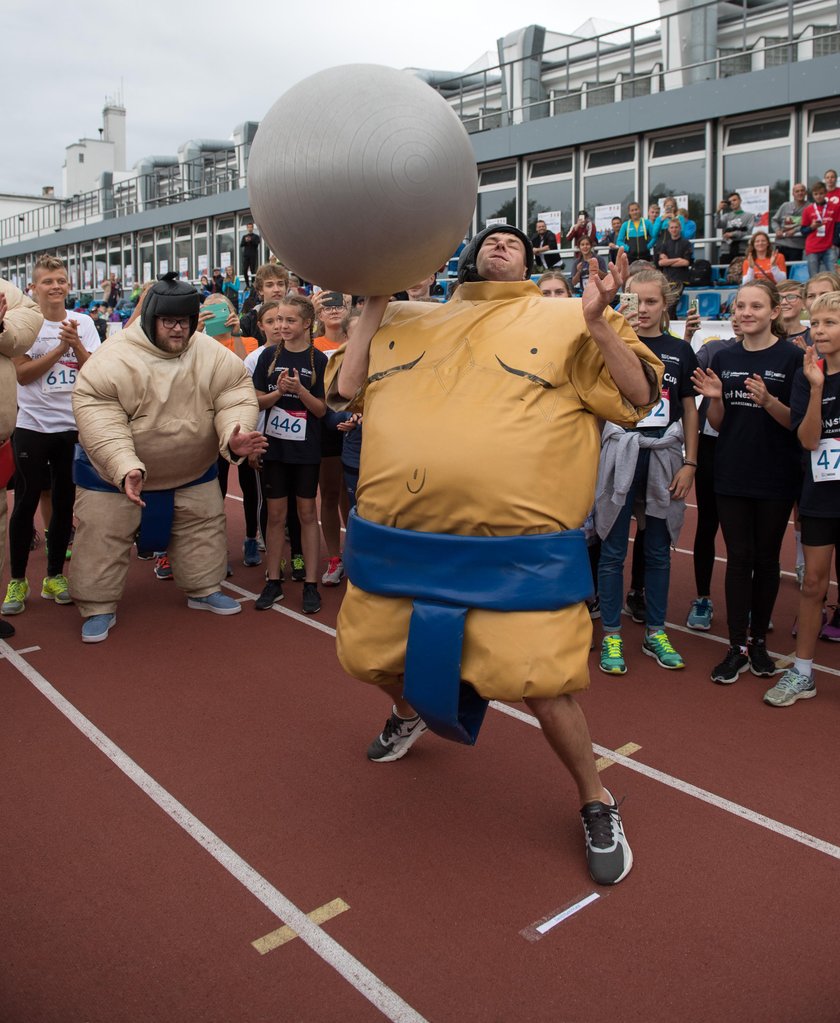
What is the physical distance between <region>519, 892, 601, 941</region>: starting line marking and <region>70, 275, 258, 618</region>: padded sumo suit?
324cm

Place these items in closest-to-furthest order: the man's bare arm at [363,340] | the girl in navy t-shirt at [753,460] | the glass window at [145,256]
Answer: the man's bare arm at [363,340] < the girl in navy t-shirt at [753,460] < the glass window at [145,256]

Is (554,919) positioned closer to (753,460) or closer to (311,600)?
(753,460)

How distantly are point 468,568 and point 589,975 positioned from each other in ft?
3.83

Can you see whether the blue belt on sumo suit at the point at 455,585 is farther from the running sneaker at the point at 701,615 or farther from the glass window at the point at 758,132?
the glass window at the point at 758,132

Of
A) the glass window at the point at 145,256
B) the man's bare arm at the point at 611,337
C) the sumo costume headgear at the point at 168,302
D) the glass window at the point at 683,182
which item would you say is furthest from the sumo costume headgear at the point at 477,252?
the glass window at the point at 145,256

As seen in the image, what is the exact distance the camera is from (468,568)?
109 inches

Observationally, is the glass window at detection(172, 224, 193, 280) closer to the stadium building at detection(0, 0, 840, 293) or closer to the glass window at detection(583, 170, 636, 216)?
the stadium building at detection(0, 0, 840, 293)

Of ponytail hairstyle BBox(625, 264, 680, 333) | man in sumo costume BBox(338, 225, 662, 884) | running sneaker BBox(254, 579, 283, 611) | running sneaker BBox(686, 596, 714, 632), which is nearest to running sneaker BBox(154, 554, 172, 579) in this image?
running sneaker BBox(254, 579, 283, 611)

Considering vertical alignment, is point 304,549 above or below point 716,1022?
above

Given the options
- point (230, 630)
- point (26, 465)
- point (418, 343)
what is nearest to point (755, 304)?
point (418, 343)

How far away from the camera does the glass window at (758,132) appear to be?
51.9 ft

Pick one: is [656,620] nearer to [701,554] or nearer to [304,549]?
[701,554]

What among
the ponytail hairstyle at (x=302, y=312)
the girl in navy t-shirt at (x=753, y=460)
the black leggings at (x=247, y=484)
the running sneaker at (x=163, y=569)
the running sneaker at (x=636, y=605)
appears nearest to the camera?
the girl in navy t-shirt at (x=753, y=460)

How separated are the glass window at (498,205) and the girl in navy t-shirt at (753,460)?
1644 centimetres
